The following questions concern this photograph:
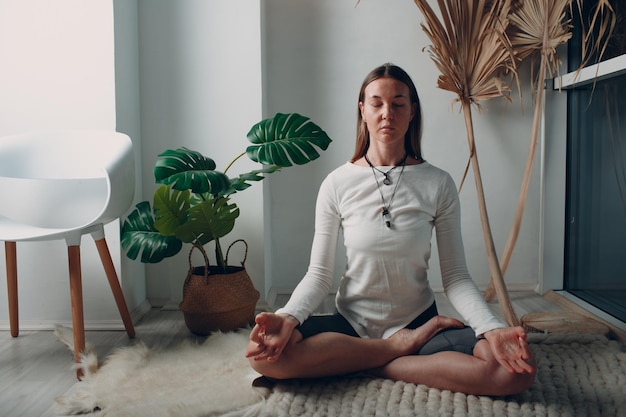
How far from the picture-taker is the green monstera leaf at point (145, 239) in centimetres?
200

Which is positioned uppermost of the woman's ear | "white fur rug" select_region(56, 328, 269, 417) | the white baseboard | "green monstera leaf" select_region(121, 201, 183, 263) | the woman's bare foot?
the woman's ear

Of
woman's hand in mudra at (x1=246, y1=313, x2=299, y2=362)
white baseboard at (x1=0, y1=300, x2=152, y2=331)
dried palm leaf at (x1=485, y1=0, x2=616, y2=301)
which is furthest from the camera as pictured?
white baseboard at (x1=0, y1=300, x2=152, y2=331)

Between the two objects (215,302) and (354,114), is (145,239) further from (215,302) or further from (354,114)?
(354,114)

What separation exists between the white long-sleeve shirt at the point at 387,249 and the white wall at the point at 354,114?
112cm

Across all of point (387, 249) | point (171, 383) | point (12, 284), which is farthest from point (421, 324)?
point (12, 284)

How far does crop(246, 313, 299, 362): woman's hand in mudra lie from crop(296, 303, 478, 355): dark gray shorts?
0.10m

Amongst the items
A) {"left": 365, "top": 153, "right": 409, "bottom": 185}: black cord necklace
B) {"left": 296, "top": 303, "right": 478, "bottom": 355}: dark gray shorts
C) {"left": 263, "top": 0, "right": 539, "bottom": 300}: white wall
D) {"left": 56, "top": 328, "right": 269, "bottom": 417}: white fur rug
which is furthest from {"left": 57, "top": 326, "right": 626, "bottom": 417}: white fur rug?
{"left": 263, "top": 0, "right": 539, "bottom": 300}: white wall

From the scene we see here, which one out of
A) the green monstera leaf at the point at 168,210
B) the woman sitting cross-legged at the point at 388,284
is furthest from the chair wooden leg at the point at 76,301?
the woman sitting cross-legged at the point at 388,284

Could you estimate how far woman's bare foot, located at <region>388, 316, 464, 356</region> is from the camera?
1461mm

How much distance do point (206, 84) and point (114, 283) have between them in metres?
0.98

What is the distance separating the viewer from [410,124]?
1.60m

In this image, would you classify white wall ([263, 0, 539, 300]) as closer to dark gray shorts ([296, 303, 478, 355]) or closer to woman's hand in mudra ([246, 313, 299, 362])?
dark gray shorts ([296, 303, 478, 355])

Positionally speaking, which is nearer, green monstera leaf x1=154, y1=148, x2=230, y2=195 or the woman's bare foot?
the woman's bare foot

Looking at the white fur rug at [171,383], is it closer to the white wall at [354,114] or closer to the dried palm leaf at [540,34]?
the white wall at [354,114]
